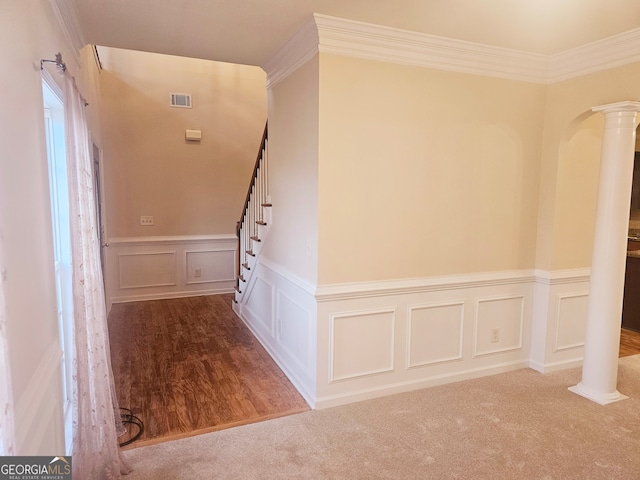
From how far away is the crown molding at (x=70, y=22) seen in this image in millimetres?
2225

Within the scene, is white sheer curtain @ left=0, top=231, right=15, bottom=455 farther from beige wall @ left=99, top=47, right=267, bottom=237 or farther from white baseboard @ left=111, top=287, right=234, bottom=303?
white baseboard @ left=111, top=287, right=234, bottom=303

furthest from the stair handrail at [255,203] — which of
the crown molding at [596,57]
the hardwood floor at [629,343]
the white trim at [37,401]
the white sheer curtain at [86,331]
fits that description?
the hardwood floor at [629,343]

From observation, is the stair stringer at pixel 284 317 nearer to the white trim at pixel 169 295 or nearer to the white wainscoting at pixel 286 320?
the white wainscoting at pixel 286 320

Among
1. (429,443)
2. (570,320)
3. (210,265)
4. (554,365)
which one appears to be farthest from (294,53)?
(210,265)

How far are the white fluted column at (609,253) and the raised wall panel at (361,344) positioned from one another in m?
1.50

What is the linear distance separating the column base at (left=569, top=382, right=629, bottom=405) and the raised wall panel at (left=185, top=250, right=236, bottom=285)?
4.56 metres

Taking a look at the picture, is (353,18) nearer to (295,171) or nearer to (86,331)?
(295,171)

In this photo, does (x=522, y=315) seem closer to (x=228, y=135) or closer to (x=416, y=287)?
Result: (x=416, y=287)

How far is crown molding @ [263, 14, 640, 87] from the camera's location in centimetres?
274

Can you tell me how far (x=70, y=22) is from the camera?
2.52 m

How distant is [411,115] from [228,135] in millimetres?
3669

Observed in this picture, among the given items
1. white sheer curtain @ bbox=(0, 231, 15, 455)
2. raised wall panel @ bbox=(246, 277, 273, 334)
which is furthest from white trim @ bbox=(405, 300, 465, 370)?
white sheer curtain @ bbox=(0, 231, 15, 455)

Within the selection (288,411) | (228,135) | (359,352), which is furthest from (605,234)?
(228,135)

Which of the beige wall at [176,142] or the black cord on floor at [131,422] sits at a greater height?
the beige wall at [176,142]
